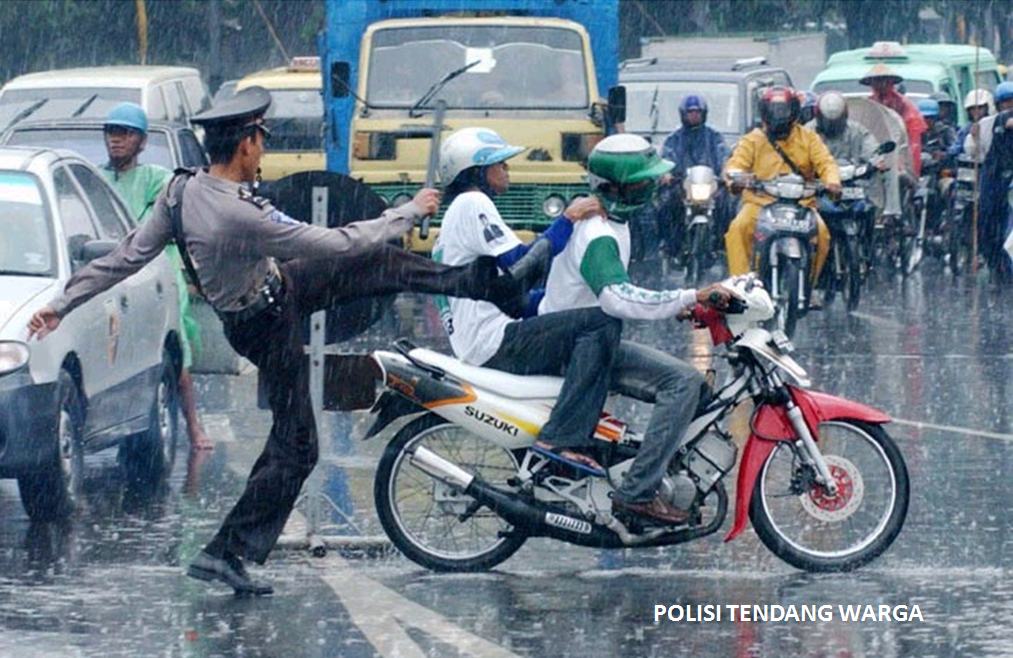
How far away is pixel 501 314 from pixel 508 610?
3.71ft

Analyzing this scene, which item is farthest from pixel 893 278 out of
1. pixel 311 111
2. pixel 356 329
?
pixel 356 329

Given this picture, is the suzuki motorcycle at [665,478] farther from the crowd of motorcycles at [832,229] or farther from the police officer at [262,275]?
the crowd of motorcycles at [832,229]

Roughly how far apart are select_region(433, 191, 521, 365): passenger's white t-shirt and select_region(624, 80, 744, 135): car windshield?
1690 centimetres

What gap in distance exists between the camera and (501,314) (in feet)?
29.3

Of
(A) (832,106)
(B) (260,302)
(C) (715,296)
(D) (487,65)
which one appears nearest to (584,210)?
(C) (715,296)

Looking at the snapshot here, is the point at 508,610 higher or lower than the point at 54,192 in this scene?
lower

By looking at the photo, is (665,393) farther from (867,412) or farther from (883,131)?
(883,131)

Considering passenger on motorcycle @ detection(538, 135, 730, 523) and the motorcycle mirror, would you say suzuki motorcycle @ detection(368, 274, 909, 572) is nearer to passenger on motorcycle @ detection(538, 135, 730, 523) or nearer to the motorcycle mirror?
passenger on motorcycle @ detection(538, 135, 730, 523)

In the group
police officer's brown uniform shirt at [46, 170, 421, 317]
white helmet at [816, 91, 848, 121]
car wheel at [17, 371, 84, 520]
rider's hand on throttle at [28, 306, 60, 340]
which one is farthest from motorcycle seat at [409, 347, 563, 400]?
white helmet at [816, 91, 848, 121]

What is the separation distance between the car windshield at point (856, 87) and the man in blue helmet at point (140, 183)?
17752 mm

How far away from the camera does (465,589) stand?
8742 mm

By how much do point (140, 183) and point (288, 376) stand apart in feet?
14.3

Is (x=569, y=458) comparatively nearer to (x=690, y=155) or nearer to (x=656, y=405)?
(x=656, y=405)

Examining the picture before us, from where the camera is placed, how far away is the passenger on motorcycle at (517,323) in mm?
8789
